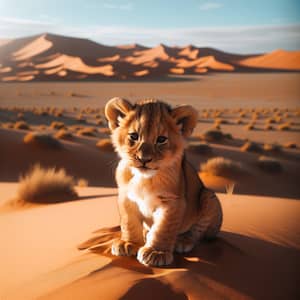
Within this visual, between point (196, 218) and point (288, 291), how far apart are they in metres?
0.92

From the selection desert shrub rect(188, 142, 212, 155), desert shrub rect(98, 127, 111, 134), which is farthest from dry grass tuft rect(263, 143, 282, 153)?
desert shrub rect(98, 127, 111, 134)

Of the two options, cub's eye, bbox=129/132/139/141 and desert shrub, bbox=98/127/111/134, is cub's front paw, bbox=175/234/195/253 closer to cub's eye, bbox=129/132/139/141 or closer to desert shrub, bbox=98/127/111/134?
cub's eye, bbox=129/132/139/141

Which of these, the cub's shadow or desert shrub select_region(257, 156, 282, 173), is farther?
desert shrub select_region(257, 156, 282, 173)

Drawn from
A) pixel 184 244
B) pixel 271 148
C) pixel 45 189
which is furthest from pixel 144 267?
pixel 271 148

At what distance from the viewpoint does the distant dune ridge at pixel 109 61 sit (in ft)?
212

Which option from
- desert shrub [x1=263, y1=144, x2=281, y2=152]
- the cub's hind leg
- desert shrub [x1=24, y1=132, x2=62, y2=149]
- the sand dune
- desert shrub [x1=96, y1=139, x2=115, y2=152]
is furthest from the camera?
the sand dune

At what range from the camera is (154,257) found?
323cm

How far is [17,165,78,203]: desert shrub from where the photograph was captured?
7.73 meters

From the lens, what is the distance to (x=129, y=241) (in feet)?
11.6

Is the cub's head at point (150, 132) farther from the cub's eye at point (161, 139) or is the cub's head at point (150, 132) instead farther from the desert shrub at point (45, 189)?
the desert shrub at point (45, 189)

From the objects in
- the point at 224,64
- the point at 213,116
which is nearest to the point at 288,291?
the point at 213,116

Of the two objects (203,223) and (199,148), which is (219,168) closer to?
(199,148)

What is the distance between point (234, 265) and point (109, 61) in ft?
240

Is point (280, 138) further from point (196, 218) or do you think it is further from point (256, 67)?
point (256, 67)
